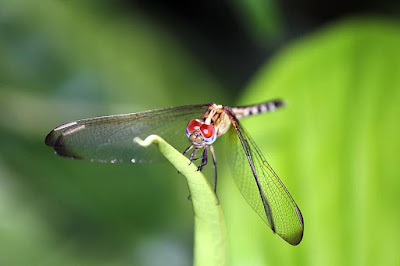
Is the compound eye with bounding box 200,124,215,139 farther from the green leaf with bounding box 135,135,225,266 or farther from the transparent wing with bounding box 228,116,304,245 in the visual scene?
the green leaf with bounding box 135,135,225,266

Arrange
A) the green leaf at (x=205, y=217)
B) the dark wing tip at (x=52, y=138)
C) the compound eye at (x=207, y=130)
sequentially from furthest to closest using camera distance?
1. the compound eye at (x=207, y=130)
2. the dark wing tip at (x=52, y=138)
3. the green leaf at (x=205, y=217)

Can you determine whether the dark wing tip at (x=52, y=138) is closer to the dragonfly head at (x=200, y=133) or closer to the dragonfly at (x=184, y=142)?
the dragonfly at (x=184, y=142)

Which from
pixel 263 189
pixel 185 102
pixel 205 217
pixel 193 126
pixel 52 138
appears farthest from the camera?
pixel 185 102

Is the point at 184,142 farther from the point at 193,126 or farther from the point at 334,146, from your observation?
the point at 334,146

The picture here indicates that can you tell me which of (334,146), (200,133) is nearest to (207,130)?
(200,133)

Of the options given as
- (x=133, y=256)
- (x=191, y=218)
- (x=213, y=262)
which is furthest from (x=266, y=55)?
(x=213, y=262)

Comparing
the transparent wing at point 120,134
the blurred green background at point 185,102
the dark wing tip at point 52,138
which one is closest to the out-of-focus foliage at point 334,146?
the blurred green background at point 185,102

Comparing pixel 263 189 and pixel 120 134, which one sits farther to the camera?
pixel 120 134

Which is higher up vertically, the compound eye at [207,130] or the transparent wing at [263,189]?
the compound eye at [207,130]
